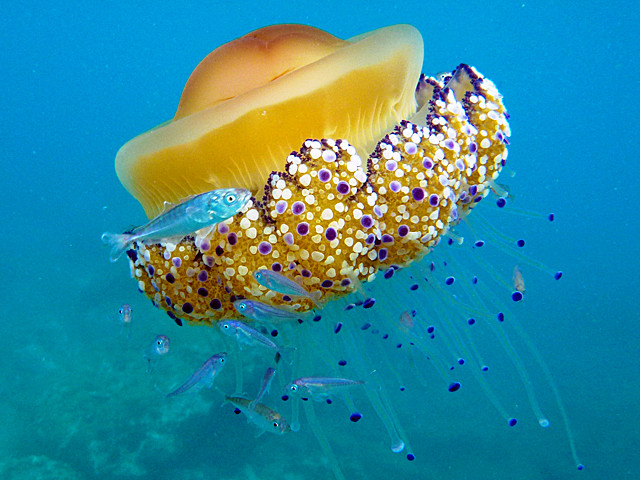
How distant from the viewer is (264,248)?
95.0 inches

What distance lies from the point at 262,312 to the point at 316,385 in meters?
1.01

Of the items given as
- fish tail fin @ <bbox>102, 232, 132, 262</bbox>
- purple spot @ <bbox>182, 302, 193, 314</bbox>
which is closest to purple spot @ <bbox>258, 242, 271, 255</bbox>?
purple spot @ <bbox>182, 302, 193, 314</bbox>

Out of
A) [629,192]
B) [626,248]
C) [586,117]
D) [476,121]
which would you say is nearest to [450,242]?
[476,121]

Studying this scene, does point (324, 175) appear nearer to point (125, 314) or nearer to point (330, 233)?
point (330, 233)

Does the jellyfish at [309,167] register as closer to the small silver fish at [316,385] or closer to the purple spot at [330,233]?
the purple spot at [330,233]

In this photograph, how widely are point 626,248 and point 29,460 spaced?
124 ft

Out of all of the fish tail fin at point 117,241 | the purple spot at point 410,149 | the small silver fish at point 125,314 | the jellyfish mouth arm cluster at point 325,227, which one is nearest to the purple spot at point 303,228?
the jellyfish mouth arm cluster at point 325,227

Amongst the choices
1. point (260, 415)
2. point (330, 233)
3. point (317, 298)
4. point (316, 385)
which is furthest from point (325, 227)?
point (260, 415)

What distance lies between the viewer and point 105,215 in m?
26.5

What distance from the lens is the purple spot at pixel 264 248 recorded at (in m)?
2.41

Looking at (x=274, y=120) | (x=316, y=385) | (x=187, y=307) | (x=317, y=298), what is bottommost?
(x=316, y=385)

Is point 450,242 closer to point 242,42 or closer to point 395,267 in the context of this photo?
point 395,267

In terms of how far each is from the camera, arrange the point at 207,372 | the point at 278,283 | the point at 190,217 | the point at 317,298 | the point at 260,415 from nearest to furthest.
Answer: the point at 190,217
the point at 278,283
the point at 317,298
the point at 207,372
the point at 260,415

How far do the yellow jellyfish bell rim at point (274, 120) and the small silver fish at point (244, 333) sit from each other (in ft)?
2.66
